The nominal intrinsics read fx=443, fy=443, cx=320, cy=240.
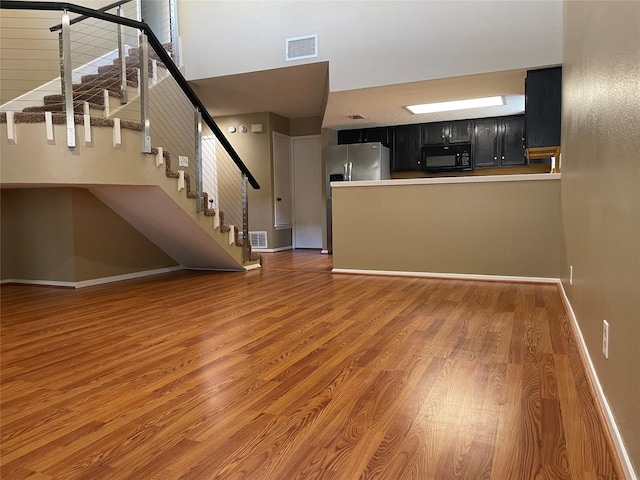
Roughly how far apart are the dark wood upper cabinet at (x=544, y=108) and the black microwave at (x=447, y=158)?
279 centimetres

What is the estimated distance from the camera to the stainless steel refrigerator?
24.7 ft

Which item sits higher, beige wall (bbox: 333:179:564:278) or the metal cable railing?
the metal cable railing

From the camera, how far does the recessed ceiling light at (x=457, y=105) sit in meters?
6.06

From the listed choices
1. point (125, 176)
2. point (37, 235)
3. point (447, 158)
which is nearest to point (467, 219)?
point (447, 158)

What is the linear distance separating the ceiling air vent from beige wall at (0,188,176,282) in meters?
2.88

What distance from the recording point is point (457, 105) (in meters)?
6.43

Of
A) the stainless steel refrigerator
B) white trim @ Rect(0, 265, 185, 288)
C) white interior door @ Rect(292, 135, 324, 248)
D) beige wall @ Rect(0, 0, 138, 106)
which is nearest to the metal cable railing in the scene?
beige wall @ Rect(0, 0, 138, 106)

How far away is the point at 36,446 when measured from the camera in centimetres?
152

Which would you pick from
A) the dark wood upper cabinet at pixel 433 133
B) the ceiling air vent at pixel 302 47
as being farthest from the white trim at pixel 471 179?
the dark wood upper cabinet at pixel 433 133

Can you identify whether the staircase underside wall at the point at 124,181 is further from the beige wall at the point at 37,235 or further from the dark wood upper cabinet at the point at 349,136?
the dark wood upper cabinet at the point at 349,136

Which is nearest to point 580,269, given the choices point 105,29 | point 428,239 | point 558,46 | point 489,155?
point 428,239

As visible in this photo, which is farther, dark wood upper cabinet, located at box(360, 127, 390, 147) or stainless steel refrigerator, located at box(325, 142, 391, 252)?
dark wood upper cabinet, located at box(360, 127, 390, 147)

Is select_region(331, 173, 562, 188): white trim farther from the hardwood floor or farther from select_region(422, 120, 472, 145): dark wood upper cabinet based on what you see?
select_region(422, 120, 472, 145): dark wood upper cabinet

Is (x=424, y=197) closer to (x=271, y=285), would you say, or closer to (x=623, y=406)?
(x=271, y=285)
